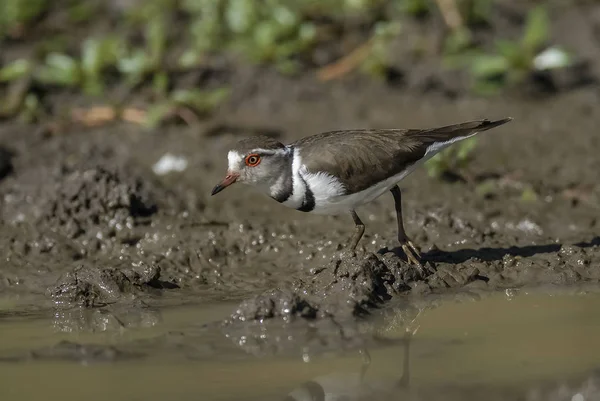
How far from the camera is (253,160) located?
8.12 metres

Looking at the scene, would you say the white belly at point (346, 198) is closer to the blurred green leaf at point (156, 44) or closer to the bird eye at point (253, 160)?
the bird eye at point (253, 160)

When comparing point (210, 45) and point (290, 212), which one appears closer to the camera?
point (290, 212)

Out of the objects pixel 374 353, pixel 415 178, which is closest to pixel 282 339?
pixel 374 353

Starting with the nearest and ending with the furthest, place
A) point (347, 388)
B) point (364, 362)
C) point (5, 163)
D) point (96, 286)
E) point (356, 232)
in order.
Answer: point (347, 388), point (364, 362), point (96, 286), point (356, 232), point (5, 163)

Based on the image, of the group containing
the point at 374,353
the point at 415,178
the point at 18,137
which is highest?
the point at 18,137

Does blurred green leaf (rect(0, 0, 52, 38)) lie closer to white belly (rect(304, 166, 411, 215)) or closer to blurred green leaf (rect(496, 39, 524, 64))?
blurred green leaf (rect(496, 39, 524, 64))

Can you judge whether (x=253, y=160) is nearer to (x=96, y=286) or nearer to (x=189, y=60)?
(x=96, y=286)

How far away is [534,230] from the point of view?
29.9 ft

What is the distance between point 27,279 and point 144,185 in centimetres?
165

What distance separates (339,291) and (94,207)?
113 inches

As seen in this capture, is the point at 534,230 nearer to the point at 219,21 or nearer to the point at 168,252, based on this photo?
the point at 168,252

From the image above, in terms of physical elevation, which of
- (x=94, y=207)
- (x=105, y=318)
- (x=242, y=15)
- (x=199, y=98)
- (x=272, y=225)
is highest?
(x=242, y=15)

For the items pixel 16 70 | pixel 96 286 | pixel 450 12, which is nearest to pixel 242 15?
pixel 450 12

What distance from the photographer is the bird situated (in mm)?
7855
